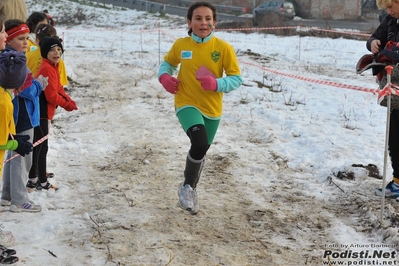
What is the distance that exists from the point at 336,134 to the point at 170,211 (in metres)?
3.59

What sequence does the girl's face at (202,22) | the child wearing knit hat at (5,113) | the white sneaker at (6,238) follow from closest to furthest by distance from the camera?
the child wearing knit hat at (5,113) < the white sneaker at (6,238) < the girl's face at (202,22)

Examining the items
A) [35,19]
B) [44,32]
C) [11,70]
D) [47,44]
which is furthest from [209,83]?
[35,19]

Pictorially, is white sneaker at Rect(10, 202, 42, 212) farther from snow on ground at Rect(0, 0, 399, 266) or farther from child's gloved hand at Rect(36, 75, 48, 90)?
child's gloved hand at Rect(36, 75, 48, 90)

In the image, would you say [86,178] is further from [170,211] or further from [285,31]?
[285,31]

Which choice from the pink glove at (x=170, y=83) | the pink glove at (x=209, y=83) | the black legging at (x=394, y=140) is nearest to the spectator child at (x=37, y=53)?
the pink glove at (x=170, y=83)

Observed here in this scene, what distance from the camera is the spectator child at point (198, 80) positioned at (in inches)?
183

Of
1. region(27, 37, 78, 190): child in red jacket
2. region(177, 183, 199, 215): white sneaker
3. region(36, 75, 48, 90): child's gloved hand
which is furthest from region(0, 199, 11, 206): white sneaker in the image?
region(177, 183, 199, 215): white sneaker

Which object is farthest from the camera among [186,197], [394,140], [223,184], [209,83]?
[223,184]

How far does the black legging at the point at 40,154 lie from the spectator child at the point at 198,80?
1.54 m

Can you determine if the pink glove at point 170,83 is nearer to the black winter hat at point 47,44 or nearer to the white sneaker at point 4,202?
the black winter hat at point 47,44

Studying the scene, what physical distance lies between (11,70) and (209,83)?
1.67 m

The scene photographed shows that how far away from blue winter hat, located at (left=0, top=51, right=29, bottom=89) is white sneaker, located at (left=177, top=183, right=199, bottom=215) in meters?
1.85

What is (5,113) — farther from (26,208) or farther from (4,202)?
(4,202)

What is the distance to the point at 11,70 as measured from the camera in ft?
12.4
